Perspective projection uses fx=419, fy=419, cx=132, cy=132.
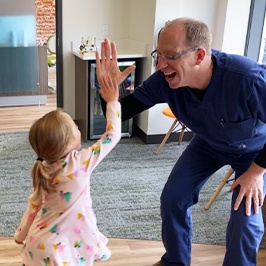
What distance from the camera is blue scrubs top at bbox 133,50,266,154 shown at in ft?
5.45

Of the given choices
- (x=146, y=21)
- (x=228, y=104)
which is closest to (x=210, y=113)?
(x=228, y=104)

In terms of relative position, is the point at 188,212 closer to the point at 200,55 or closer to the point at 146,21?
the point at 200,55

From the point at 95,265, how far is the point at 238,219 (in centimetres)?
82

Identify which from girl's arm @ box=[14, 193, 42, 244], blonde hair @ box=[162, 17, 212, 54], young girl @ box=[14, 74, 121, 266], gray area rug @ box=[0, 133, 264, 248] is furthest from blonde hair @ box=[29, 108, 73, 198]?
gray area rug @ box=[0, 133, 264, 248]

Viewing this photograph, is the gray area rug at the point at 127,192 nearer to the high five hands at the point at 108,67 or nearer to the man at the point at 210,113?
the man at the point at 210,113

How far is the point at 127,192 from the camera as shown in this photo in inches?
116

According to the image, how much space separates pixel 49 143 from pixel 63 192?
0.59 feet

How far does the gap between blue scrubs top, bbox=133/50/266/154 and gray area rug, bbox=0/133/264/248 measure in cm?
85

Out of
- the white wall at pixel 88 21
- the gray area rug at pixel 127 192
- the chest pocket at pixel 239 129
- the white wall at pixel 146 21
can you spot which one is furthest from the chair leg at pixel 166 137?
the chest pocket at pixel 239 129

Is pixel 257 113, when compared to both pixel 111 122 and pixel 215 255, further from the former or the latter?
pixel 215 255

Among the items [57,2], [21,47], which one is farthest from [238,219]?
[21,47]

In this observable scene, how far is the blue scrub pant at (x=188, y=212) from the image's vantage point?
1714 millimetres

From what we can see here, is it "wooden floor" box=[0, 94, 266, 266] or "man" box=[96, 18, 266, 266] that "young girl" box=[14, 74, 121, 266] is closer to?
"man" box=[96, 18, 266, 266]

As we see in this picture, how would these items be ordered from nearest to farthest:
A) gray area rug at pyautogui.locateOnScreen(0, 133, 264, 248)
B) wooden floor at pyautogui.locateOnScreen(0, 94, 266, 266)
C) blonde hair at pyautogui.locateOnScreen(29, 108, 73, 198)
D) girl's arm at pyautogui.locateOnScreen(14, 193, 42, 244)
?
blonde hair at pyautogui.locateOnScreen(29, 108, 73, 198)
girl's arm at pyautogui.locateOnScreen(14, 193, 42, 244)
wooden floor at pyautogui.locateOnScreen(0, 94, 266, 266)
gray area rug at pyautogui.locateOnScreen(0, 133, 264, 248)
